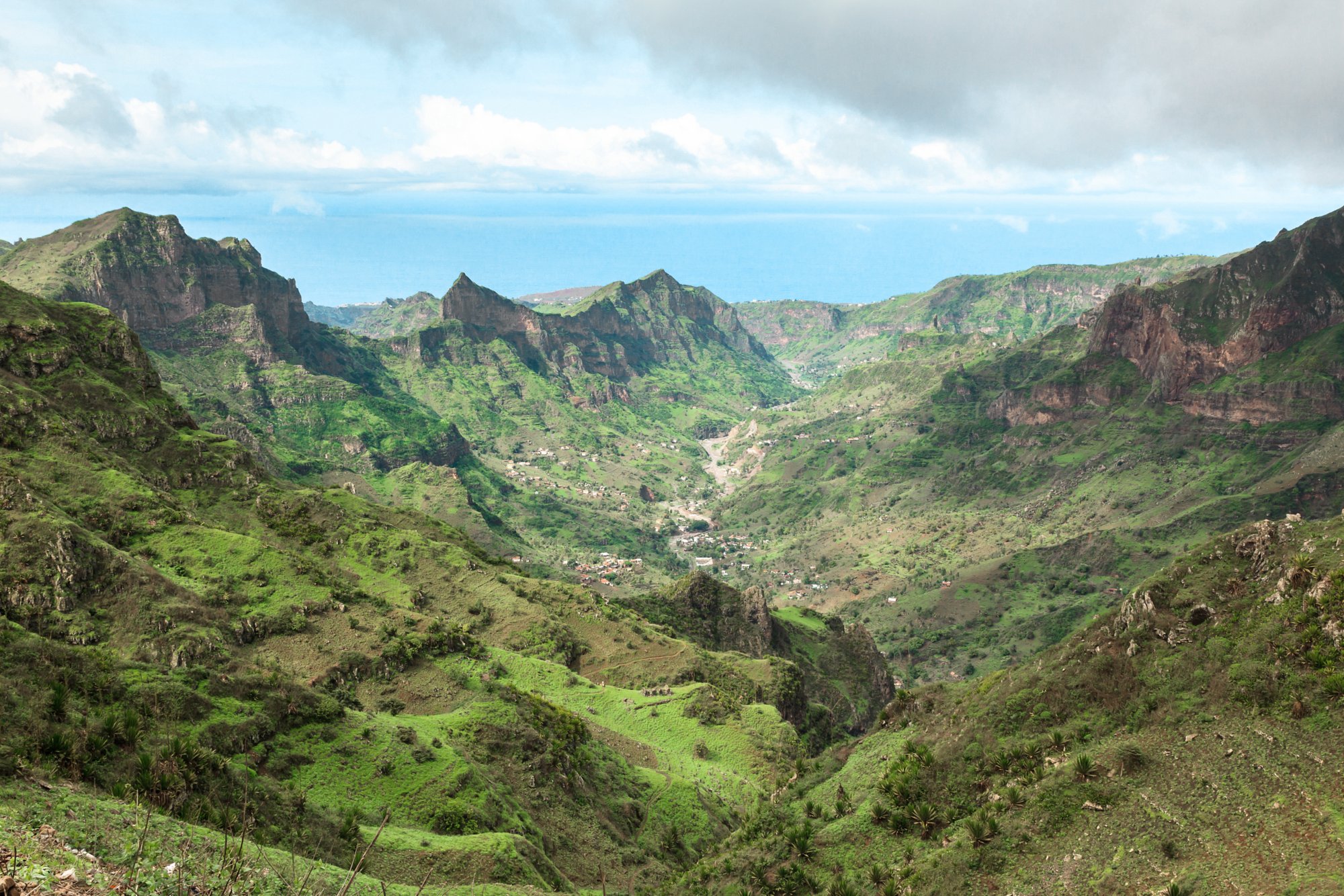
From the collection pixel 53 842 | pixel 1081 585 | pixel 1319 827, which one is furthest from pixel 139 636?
pixel 1081 585

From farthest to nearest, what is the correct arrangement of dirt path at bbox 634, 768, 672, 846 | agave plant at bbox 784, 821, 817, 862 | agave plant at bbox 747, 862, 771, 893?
dirt path at bbox 634, 768, 672, 846 → agave plant at bbox 784, 821, 817, 862 → agave plant at bbox 747, 862, 771, 893

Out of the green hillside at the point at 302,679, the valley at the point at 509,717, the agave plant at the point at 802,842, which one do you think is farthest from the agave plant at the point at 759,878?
the green hillside at the point at 302,679

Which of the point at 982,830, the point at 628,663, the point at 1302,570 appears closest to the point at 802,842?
the point at 982,830

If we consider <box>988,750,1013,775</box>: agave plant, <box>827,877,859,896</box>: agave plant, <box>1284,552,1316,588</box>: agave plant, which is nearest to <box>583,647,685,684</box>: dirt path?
<box>827,877,859,896</box>: agave plant

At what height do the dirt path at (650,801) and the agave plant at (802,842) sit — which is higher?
the agave plant at (802,842)

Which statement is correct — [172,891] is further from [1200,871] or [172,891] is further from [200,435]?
[200,435]

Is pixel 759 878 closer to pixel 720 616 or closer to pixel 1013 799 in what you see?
pixel 1013 799

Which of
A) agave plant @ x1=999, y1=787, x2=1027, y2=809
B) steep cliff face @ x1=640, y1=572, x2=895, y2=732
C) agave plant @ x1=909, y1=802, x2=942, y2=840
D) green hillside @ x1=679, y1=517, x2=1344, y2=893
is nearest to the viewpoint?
green hillside @ x1=679, y1=517, x2=1344, y2=893

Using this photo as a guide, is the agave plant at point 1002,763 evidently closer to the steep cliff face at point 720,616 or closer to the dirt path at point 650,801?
the dirt path at point 650,801

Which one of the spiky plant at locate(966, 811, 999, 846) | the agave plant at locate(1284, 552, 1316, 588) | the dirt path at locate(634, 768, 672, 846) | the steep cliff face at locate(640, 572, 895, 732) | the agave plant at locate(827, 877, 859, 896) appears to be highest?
the agave plant at locate(1284, 552, 1316, 588)

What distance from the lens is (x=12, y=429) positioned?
79.5 m

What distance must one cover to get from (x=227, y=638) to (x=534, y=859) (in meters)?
34.8

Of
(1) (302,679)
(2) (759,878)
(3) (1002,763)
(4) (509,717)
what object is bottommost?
(2) (759,878)

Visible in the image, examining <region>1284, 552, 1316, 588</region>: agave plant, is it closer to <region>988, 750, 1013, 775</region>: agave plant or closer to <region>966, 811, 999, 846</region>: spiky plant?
<region>988, 750, 1013, 775</region>: agave plant
